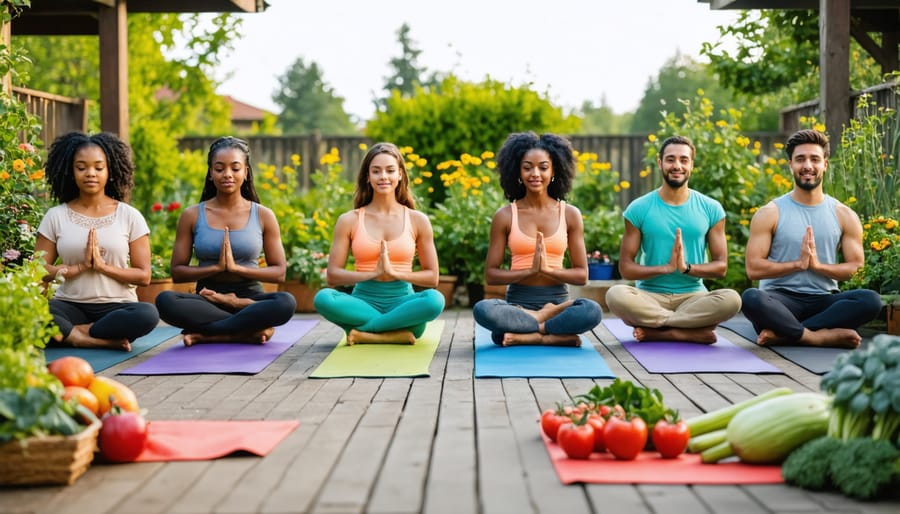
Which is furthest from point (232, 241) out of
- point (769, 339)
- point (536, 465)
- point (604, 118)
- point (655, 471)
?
point (604, 118)

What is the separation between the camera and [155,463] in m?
3.27

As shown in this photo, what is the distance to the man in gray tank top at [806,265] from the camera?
231 inches

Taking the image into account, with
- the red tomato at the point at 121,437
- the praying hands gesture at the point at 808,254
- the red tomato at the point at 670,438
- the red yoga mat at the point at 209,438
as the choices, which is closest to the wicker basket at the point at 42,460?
the red tomato at the point at 121,437

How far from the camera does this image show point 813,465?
2.92m

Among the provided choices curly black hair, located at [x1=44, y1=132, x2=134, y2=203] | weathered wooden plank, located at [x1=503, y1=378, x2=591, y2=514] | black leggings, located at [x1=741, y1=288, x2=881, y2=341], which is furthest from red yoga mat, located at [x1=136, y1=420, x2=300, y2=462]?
black leggings, located at [x1=741, y1=288, x2=881, y2=341]

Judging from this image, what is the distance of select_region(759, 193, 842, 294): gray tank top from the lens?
6094 millimetres

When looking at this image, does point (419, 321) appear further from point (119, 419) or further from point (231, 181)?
point (119, 419)

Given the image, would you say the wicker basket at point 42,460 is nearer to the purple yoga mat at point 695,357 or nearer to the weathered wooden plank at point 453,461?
the weathered wooden plank at point 453,461

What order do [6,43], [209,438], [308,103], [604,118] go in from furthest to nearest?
[604,118]
[308,103]
[6,43]
[209,438]

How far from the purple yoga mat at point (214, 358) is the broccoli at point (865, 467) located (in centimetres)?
316

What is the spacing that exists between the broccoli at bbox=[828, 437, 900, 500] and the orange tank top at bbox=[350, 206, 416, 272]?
3.72 meters

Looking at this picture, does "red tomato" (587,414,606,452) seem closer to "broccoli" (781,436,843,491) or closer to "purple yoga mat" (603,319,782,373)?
"broccoli" (781,436,843,491)

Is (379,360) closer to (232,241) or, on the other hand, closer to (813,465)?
(232,241)

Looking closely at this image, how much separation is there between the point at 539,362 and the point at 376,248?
148 centimetres
